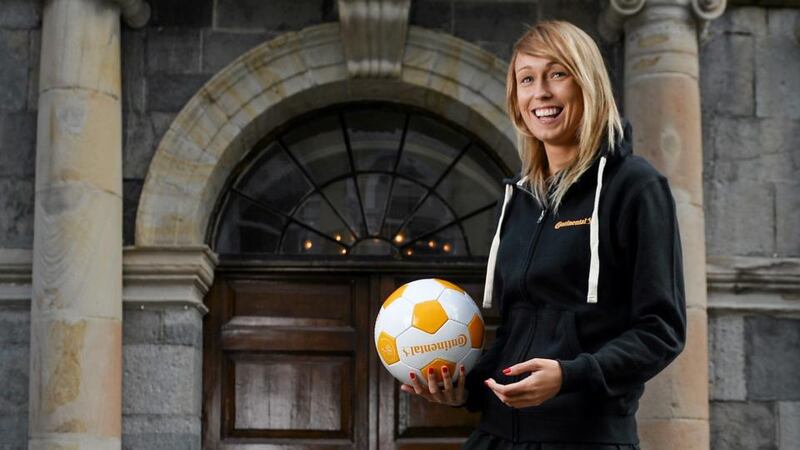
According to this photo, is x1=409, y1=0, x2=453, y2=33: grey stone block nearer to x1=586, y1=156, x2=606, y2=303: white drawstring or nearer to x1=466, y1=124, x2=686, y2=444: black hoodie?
x1=466, y1=124, x2=686, y2=444: black hoodie

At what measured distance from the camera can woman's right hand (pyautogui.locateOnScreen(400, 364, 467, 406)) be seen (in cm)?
330

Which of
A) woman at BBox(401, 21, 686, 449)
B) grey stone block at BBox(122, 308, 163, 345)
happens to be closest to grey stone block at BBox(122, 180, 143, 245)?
grey stone block at BBox(122, 308, 163, 345)

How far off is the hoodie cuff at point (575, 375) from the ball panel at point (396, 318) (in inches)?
22.7

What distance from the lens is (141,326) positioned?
26.4ft

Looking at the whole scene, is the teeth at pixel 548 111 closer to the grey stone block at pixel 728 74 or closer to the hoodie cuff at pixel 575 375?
the hoodie cuff at pixel 575 375

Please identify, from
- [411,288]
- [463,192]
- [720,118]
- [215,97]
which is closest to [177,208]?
[215,97]

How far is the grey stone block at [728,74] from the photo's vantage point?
842 cm

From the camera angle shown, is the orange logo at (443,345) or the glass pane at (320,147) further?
the glass pane at (320,147)

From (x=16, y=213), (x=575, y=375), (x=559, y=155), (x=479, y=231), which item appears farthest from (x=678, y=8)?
(x=575, y=375)

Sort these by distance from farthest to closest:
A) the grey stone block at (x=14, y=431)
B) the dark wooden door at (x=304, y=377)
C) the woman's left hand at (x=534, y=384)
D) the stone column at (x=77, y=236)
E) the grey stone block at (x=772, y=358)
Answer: the dark wooden door at (x=304, y=377), the grey stone block at (x=772, y=358), the grey stone block at (x=14, y=431), the stone column at (x=77, y=236), the woman's left hand at (x=534, y=384)

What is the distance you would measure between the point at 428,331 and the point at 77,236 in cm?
461

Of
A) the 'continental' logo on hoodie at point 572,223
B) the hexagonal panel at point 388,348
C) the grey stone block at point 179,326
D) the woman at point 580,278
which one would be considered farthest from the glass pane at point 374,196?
the 'continental' logo on hoodie at point 572,223

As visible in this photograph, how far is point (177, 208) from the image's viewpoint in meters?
8.20

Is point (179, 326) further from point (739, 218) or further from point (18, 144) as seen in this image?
point (739, 218)
